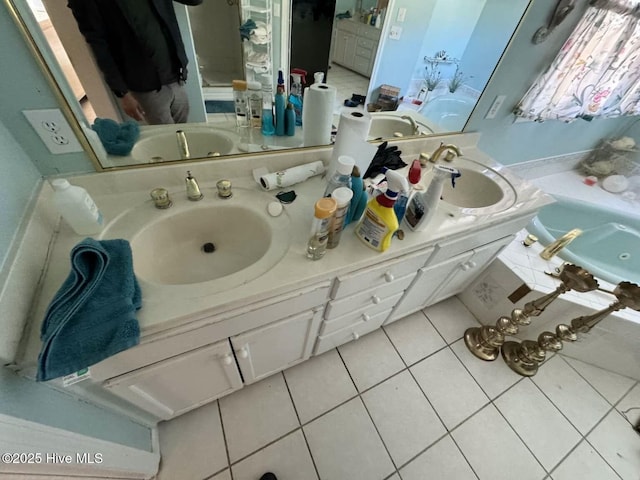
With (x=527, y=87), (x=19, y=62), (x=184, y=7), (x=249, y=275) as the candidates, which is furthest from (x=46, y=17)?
(x=527, y=87)

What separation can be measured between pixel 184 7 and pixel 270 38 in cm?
24

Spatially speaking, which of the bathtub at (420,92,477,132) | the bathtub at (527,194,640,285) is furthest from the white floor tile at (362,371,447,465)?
the bathtub at (527,194,640,285)

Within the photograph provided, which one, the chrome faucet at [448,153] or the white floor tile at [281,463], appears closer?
the white floor tile at [281,463]

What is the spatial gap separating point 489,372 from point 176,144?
70.9 inches

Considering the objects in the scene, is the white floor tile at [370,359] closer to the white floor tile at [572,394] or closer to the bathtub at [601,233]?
the white floor tile at [572,394]

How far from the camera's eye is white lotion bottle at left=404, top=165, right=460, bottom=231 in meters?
0.79

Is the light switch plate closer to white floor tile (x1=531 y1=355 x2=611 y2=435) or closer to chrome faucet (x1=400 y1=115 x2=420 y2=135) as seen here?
chrome faucet (x1=400 y1=115 x2=420 y2=135)

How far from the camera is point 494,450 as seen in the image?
1122mm

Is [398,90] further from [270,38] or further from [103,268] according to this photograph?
[103,268]

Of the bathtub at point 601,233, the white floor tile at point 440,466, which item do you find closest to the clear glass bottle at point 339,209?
the white floor tile at point 440,466

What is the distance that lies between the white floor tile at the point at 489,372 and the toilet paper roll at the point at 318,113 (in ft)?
4.40

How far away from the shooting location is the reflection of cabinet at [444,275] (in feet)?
3.52

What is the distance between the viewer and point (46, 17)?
55 centimetres

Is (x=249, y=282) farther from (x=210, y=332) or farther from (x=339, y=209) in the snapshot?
(x=339, y=209)
